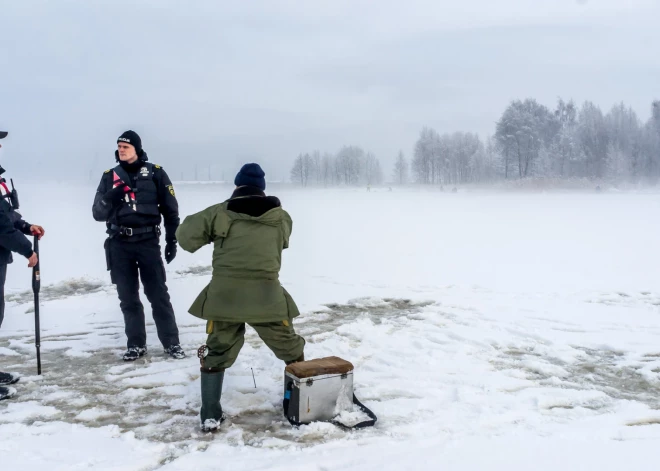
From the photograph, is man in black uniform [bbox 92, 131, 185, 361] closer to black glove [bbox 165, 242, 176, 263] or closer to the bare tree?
black glove [bbox 165, 242, 176, 263]

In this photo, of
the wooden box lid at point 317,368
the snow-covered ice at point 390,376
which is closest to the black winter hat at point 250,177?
the wooden box lid at point 317,368

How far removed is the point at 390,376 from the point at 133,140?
3.60 m

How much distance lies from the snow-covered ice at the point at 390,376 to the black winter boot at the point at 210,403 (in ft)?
0.28

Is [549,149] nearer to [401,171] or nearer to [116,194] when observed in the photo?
[401,171]

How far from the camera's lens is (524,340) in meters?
6.38

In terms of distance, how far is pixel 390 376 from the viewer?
17.1ft

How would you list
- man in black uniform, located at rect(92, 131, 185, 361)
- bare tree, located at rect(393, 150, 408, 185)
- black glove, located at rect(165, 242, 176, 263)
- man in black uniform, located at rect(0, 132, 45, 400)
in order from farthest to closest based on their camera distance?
bare tree, located at rect(393, 150, 408, 185) < black glove, located at rect(165, 242, 176, 263) < man in black uniform, located at rect(92, 131, 185, 361) < man in black uniform, located at rect(0, 132, 45, 400)

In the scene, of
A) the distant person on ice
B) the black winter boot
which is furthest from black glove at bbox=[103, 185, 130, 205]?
the black winter boot

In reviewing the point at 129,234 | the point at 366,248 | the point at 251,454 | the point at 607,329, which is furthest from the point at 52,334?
the point at 366,248

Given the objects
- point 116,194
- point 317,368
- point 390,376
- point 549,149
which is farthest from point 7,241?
point 549,149

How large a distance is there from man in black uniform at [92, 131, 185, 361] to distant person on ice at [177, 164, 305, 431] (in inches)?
64.2

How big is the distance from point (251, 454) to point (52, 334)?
442 centimetres

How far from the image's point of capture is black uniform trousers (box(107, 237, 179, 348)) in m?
5.60

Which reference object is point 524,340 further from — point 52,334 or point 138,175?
point 52,334
